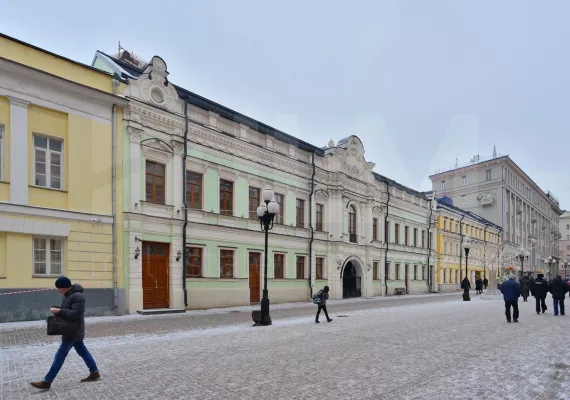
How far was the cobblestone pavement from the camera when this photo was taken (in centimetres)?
608

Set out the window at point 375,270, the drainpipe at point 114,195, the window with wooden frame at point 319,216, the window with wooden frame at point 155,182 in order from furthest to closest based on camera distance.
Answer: the window at point 375,270 → the window with wooden frame at point 319,216 → the window with wooden frame at point 155,182 → the drainpipe at point 114,195

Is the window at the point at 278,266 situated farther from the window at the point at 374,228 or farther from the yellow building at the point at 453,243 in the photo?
the yellow building at the point at 453,243

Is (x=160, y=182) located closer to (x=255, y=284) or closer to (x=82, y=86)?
(x=82, y=86)

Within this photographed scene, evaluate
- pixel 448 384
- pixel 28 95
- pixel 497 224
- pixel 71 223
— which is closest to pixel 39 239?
pixel 71 223

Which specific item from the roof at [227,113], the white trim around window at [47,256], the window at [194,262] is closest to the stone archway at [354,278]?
the roof at [227,113]

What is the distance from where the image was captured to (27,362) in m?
7.76

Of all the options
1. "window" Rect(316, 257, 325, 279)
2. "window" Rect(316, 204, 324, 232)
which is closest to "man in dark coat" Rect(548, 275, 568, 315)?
"window" Rect(316, 257, 325, 279)

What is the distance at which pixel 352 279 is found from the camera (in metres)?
30.1

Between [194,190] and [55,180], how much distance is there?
6064 millimetres

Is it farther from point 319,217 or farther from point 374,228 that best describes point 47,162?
point 374,228

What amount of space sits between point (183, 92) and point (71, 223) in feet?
26.2

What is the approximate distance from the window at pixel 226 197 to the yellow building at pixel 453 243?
2643cm

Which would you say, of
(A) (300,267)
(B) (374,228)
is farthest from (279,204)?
(B) (374,228)

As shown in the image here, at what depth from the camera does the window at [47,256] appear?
557 inches
